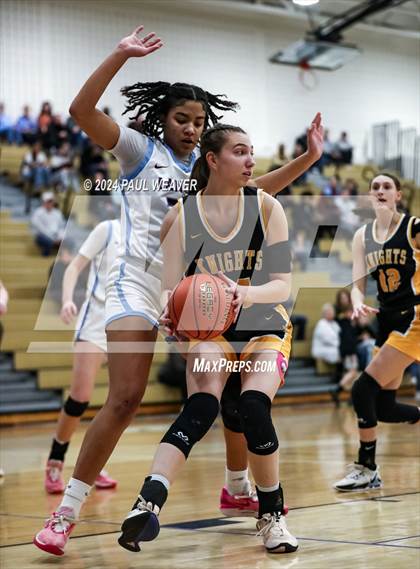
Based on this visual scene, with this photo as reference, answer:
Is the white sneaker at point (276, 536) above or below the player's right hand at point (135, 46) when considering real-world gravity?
below

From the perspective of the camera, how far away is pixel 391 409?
5.62 meters

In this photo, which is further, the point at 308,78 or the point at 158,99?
the point at 308,78

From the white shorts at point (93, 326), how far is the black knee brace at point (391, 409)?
65.4 inches

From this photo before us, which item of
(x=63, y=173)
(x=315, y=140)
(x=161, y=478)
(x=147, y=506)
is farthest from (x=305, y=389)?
(x=147, y=506)

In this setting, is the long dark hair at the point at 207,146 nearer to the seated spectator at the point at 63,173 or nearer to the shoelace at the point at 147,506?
the shoelace at the point at 147,506

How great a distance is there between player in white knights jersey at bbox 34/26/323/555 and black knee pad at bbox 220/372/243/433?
5 cm

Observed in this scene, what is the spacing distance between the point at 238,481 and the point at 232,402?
431 millimetres

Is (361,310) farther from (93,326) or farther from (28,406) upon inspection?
(28,406)

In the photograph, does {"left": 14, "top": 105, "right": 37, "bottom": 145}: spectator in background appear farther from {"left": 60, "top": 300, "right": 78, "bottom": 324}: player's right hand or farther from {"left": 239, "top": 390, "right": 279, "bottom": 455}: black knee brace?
{"left": 239, "top": 390, "right": 279, "bottom": 455}: black knee brace

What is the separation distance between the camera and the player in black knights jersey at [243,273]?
3521 millimetres

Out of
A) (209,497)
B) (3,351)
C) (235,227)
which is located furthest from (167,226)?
(3,351)

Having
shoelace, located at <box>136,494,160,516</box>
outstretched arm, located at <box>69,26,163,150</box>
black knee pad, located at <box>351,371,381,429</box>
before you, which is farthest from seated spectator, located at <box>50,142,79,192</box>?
shoelace, located at <box>136,494,160,516</box>

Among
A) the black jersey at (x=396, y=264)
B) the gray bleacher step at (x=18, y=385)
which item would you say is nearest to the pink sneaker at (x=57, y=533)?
the black jersey at (x=396, y=264)

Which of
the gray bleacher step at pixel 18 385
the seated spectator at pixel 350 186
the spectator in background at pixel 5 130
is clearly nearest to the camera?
the gray bleacher step at pixel 18 385
